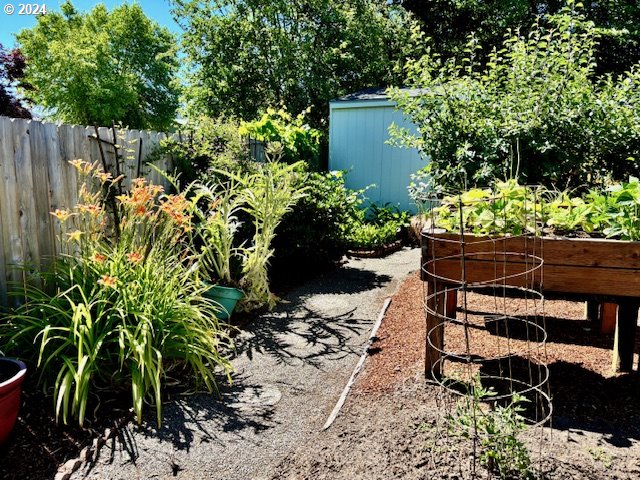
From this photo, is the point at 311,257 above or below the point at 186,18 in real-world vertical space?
below

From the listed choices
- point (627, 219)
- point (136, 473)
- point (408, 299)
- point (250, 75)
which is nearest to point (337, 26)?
point (250, 75)

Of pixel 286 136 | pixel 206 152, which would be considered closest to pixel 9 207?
pixel 206 152

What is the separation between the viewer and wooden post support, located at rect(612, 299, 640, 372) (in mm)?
2611

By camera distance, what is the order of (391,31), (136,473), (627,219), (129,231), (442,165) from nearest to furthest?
(136,473)
(627,219)
(129,231)
(442,165)
(391,31)

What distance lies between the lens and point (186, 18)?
12.5m

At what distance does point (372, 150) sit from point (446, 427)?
273 inches

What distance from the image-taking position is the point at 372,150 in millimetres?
8602

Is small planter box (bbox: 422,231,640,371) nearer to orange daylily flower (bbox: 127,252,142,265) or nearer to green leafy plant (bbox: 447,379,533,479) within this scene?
green leafy plant (bbox: 447,379,533,479)

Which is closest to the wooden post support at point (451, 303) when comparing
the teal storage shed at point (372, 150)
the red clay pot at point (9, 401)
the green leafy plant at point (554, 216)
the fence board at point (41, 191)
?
the green leafy plant at point (554, 216)

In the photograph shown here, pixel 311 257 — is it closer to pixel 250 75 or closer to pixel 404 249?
pixel 404 249

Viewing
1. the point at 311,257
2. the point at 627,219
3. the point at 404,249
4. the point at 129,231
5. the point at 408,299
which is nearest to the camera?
the point at 627,219

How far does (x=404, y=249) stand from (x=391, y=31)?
1062 cm

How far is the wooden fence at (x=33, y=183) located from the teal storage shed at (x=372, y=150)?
18.0ft

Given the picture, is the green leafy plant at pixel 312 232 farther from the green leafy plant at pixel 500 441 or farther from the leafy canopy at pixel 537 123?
the green leafy plant at pixel 500 441
